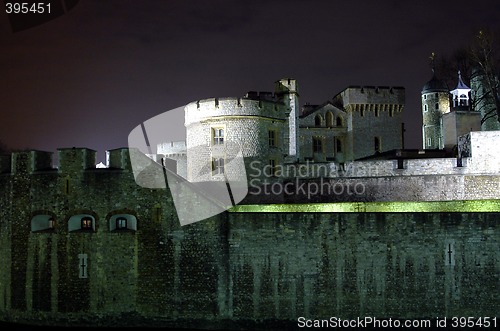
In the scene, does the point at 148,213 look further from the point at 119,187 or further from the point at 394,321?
the point at 394,321

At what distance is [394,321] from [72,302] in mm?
11838

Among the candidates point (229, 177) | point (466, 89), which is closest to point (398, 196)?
point (229, 177)

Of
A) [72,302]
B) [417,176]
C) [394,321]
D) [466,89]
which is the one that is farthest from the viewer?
[466,89]

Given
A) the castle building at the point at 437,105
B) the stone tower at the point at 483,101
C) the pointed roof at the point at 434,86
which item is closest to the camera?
the stone tower at the point at 483,101

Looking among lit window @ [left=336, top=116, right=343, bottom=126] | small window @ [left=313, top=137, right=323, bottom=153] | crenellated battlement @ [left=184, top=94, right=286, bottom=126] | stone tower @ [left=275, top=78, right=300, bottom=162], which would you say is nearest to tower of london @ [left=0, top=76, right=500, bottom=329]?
crenellated battlement @ [left=184, top=94, right=286, bottom=126]

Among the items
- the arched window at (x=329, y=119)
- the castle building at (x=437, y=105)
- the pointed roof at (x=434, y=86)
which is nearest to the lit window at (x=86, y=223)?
the arched window at (x=329, y=119)

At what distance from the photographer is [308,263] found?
21.9 metres

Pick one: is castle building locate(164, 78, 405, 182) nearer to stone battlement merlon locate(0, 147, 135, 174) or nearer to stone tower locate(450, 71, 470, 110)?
stone tower locate(450, 71, 470, 110)

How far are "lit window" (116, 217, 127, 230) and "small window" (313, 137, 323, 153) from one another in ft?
91.2

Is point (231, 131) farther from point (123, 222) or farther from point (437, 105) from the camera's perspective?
point (437, 105)

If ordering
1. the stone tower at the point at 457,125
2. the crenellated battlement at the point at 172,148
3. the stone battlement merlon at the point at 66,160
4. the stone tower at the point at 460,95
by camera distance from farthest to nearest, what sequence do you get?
the stone tower at the point at 460,95, the crenellated battlement at the point at 172,148, the stone tower at the point at 457,125, the stone battlement merlon at the point at 66,160

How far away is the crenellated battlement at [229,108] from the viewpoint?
95.7ft

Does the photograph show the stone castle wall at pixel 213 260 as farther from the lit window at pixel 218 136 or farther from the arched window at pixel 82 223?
the lit window at pixel 218 136

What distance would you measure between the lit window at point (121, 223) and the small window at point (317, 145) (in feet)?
91.2
